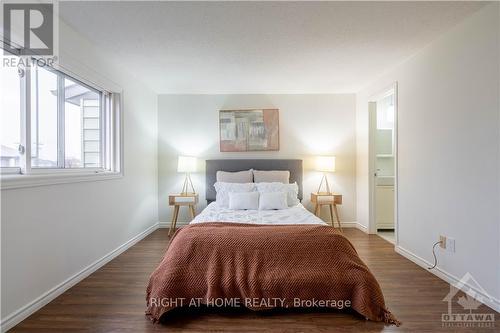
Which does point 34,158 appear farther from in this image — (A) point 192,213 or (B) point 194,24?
(A) point 192,213

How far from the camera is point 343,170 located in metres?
4.44

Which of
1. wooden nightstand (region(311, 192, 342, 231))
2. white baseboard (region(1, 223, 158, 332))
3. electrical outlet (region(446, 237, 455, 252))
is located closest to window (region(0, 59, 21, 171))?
white baseboard (region(1, 223, 158, 332))

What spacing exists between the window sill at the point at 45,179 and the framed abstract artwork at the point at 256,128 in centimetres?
225

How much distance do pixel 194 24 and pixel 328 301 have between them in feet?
8.59

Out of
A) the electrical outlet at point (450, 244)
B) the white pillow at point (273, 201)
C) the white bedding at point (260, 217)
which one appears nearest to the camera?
the electrical outlet at point (450, 244)

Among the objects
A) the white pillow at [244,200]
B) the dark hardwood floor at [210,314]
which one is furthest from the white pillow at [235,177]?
the dark hardwood floor at [210,314]

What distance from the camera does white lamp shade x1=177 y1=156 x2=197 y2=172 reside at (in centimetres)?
406

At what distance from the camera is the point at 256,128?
4391 millimetres

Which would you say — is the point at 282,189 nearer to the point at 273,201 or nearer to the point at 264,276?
Result: the point at 273,201

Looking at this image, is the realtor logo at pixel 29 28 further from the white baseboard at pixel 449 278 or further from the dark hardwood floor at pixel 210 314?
the white baseboard at pixel 449 278

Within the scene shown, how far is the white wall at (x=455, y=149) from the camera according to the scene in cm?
198

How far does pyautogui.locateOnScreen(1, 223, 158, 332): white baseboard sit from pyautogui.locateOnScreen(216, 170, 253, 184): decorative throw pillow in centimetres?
168

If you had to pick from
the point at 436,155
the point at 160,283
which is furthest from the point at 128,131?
the point at 436,155

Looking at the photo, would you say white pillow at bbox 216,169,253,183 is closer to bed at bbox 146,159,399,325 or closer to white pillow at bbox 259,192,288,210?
white pillow at bbox 259,192,288,210
